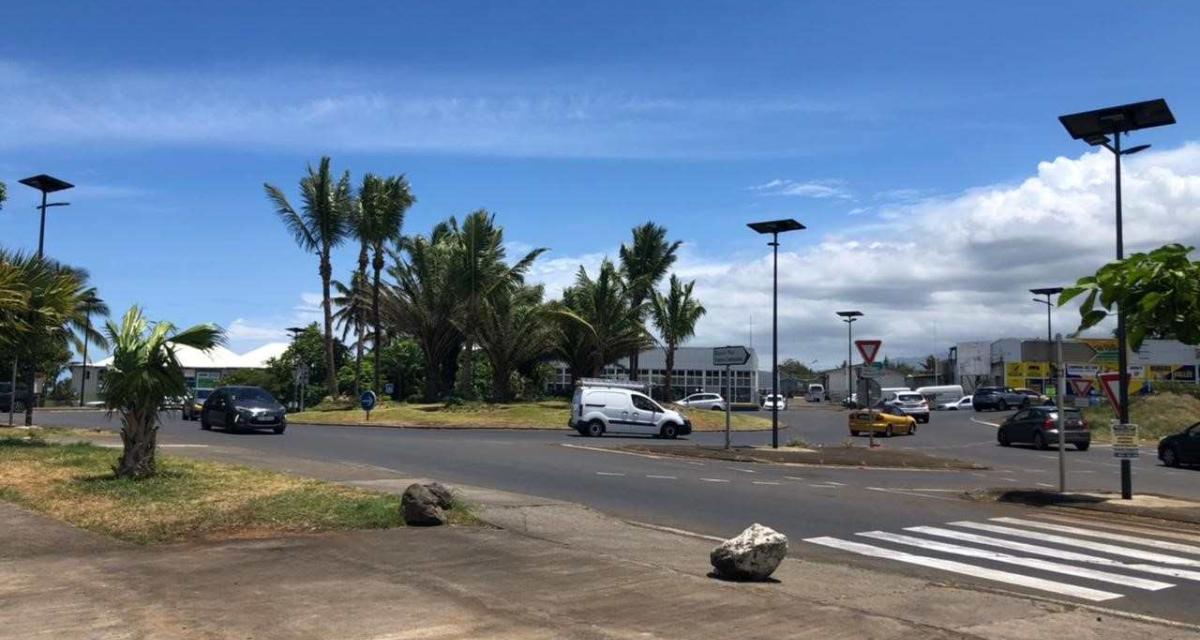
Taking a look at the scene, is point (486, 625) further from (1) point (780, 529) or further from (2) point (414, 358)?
(2) point (414, 358)

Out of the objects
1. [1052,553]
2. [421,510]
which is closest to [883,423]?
[1052,553]

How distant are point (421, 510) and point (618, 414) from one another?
24.3 metres

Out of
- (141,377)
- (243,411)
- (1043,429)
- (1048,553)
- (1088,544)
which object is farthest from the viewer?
(1043,429)

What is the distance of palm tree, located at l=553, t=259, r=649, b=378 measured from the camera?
4909 centimetres

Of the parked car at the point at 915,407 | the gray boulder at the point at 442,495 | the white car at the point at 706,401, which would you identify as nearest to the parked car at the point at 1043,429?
A: the parked car at the point at 915,407

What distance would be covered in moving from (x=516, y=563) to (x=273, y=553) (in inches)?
96.8

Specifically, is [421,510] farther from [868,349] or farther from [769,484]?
[868,349]

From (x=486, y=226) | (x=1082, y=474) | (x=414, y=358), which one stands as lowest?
(x=1082, y=474)

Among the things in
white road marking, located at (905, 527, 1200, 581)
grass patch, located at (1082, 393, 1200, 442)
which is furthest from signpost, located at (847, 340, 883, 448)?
grass patch, located at (1082, 393, 1200, 442)

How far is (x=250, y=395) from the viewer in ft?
106

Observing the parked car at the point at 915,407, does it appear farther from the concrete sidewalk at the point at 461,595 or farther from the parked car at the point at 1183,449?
the concrete sidewalk at the point at 461,595

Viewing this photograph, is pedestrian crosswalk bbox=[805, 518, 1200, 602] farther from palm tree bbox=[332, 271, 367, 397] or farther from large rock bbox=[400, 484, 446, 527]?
palm tree bbox=[332, 271, 367, 397]

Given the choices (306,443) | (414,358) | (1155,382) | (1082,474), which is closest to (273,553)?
(306,443)

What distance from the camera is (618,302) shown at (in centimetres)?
4962
